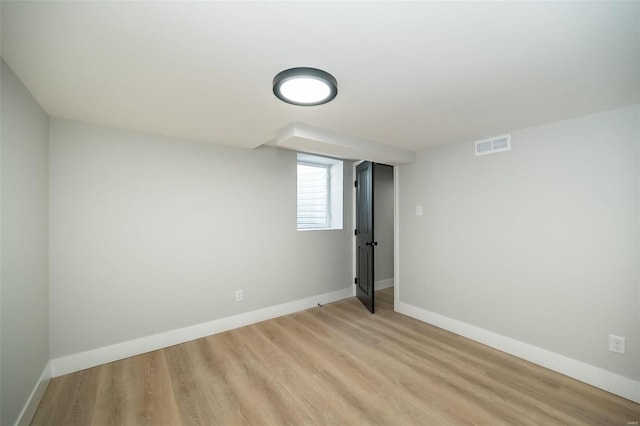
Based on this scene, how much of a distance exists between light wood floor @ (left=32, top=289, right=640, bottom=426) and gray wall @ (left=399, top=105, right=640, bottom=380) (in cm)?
Answer: 42

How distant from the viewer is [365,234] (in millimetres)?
3959

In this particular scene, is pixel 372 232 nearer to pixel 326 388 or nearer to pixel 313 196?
pixel 313 196

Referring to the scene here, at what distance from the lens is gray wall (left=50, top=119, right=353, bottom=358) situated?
2.33 meters

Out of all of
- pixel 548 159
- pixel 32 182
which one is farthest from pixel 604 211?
pixel 32 182

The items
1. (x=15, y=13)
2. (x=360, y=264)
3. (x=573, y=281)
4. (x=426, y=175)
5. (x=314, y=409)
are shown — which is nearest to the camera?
(x=15, y=13)

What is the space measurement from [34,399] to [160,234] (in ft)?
4.79

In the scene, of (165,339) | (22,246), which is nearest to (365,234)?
(165,339)

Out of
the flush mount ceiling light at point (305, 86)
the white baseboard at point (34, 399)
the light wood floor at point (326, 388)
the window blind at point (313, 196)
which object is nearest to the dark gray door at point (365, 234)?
the window blind at point (313, 196)

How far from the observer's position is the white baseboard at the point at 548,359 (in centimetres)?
199

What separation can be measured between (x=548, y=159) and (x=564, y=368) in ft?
6.03

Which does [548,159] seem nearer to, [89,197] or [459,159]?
[459,159]

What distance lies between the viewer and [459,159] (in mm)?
3061

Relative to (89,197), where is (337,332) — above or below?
below

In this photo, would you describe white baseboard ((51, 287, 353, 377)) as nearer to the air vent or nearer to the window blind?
the window blind
